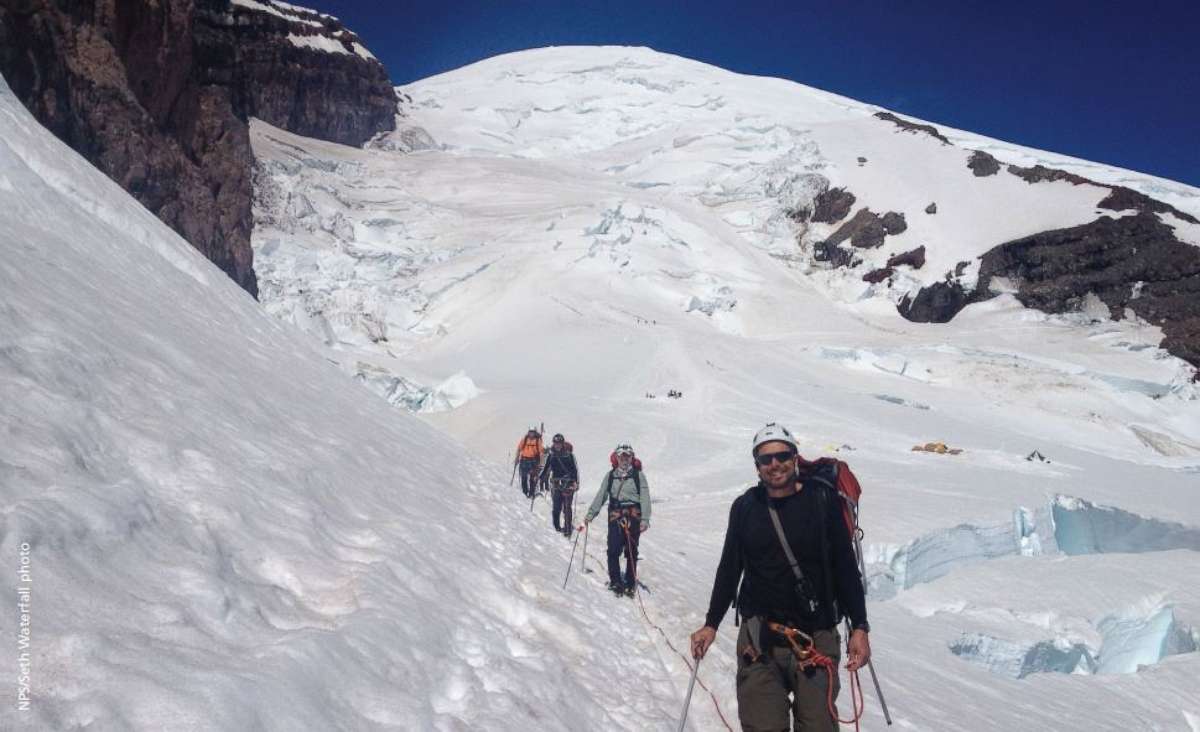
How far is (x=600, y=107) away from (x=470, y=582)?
9963cm

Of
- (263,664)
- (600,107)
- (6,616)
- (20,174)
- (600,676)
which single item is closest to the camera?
(6,616)

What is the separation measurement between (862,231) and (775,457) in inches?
2192

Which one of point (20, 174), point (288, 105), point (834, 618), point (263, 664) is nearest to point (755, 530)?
point (834, 618)

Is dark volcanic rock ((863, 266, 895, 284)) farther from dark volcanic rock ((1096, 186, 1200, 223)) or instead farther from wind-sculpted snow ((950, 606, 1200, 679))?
wind-sculpted snow ((950, 606, 1200, 679))

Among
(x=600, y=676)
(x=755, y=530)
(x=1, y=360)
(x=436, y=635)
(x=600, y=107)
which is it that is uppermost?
(x=600, y=107)

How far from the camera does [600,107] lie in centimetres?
9800

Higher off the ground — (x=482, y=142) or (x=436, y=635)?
(x=482, y=142)

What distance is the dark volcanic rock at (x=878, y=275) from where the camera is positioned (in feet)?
168

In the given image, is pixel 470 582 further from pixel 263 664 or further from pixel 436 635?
pixel 263 664

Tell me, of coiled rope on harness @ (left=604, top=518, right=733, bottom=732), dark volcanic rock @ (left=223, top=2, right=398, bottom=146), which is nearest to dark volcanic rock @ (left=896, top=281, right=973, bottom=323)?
coiled rope on harness @ (left=604, top=518, right=733, bottom=732)

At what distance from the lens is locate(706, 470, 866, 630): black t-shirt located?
3369 millimetres

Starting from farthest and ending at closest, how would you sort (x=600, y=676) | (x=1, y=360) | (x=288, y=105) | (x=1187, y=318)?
(x=288, y=105)
(x=1187, y=318)
(x=600, y=676)
(x=1, y=360)

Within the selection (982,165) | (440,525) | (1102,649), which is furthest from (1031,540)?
(982,165)

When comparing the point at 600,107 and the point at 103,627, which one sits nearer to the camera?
the point at 103,627
